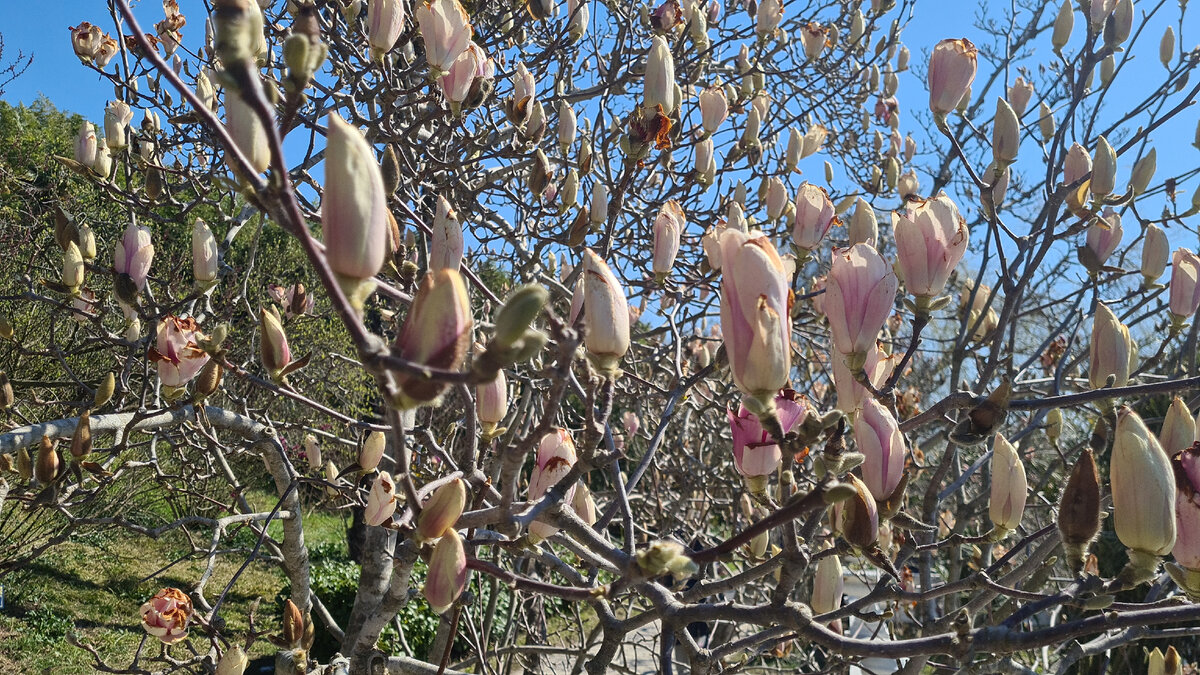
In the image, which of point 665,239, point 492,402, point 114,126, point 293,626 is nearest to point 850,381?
point 492,402

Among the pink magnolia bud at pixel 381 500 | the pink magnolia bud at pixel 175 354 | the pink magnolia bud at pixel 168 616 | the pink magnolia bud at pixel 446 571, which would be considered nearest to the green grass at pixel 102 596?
the pink magnolia bud at pixel 168 616

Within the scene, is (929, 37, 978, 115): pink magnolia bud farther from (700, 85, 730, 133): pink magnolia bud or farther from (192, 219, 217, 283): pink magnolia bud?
(192, 219, 217, 283): pink magnolia bud

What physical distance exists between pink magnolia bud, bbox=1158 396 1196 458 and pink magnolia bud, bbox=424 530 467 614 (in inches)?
31.4

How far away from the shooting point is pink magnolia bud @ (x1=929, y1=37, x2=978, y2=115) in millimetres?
1462

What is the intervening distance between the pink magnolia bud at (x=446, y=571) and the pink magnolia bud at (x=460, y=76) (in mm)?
1130

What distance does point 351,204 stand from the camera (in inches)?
19.6

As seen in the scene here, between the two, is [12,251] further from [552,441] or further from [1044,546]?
[1044,546]

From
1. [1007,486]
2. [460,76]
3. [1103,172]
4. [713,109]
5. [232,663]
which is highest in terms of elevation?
[713,109]

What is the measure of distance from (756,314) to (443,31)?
3.77 ft

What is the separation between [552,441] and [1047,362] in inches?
102

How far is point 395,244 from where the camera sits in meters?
0.96

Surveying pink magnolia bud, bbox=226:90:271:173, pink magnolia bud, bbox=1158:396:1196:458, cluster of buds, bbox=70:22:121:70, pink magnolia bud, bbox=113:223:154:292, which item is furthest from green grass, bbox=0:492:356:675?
pink magnolia bud, bbox=1158:396:1196:458

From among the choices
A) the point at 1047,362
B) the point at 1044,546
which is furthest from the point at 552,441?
the point at 1047,362

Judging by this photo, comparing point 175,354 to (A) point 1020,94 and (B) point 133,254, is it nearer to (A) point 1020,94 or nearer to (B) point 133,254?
(B) point 133,254
